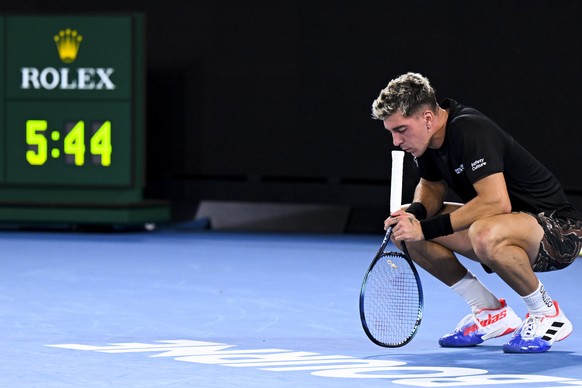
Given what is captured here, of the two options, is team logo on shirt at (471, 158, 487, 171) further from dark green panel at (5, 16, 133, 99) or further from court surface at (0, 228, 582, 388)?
dark green panel at (5, 16, 133, 99)

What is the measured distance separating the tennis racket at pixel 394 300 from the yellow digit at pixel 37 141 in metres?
5.56

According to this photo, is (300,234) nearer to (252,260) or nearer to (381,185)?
(381,185)

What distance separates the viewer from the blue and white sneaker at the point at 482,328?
196 inches

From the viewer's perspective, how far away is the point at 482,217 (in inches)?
188

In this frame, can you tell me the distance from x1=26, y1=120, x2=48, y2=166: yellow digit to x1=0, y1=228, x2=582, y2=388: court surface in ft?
3.26

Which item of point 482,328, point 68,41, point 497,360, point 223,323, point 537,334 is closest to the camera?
point 497,360

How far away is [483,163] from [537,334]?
2.17ft

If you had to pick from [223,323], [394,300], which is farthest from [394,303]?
[223,323]

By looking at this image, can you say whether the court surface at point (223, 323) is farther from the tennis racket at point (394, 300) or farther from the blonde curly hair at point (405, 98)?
the blonde curly hair at point (405, 98)

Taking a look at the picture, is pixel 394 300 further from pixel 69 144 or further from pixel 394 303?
pixel 69 144

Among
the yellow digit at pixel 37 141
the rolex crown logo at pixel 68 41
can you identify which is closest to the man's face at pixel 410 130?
the rolex crown logo at pixel 68 41

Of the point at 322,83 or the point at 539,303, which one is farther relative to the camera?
the point at 322,83

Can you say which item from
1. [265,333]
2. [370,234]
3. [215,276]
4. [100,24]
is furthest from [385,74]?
[265,333]

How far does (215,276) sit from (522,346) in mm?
3133
